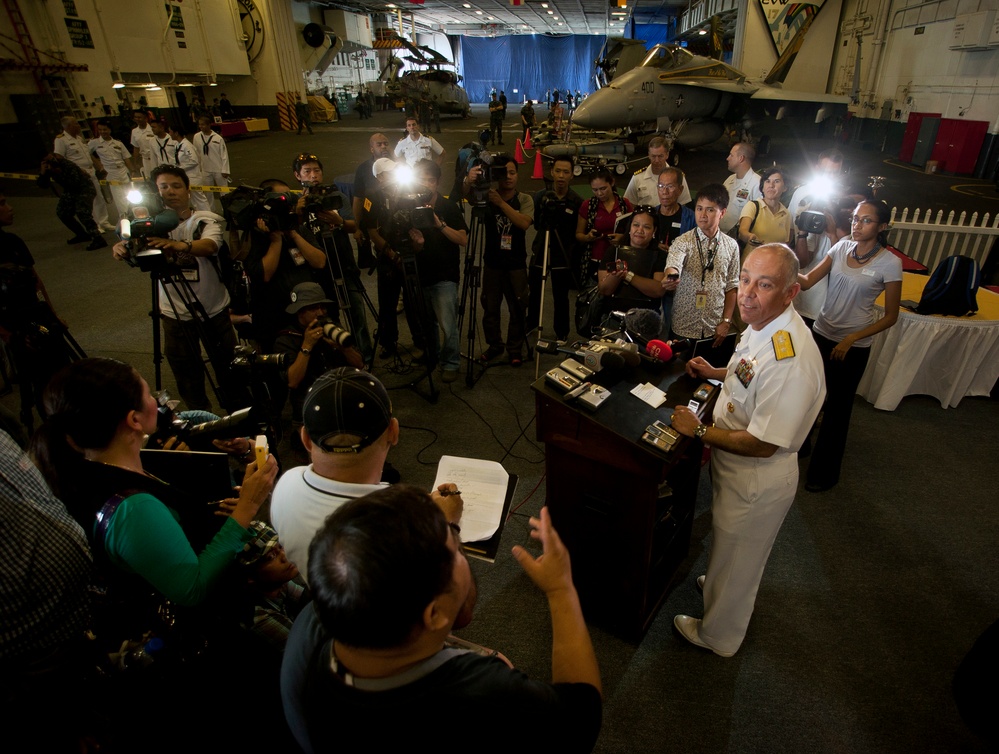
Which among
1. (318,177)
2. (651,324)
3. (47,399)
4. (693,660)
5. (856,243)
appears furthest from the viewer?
(318,177)

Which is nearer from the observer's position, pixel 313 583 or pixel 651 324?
pixel 313 583

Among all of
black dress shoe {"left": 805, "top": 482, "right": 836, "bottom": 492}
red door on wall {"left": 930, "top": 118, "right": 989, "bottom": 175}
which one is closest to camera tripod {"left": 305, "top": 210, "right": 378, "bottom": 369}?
black dress shoe {"left": 805, "top": 482, "right": 836, "bottom": 492}

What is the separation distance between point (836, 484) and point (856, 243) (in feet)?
4.85

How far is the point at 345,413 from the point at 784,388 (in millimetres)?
1405

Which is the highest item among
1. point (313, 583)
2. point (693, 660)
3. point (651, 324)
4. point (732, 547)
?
point (313, 583)

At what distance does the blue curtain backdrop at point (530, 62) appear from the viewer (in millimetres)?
38156

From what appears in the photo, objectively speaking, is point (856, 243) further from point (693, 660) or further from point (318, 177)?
point (318, 177)

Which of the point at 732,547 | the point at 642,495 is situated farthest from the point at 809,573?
the point at 642,495

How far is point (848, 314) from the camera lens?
9.47ft

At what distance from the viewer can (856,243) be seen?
286cm

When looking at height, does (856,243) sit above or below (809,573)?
above

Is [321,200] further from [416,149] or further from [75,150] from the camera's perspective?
[75,150]

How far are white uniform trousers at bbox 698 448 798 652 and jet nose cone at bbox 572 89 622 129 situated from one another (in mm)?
11855

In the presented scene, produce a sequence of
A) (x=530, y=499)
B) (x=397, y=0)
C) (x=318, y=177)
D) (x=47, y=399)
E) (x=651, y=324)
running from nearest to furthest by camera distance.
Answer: (x=47, y=399)
(x=651, y=324)
(x=530, y=499)
(x=318, y=177)
(x=397, y=0)
